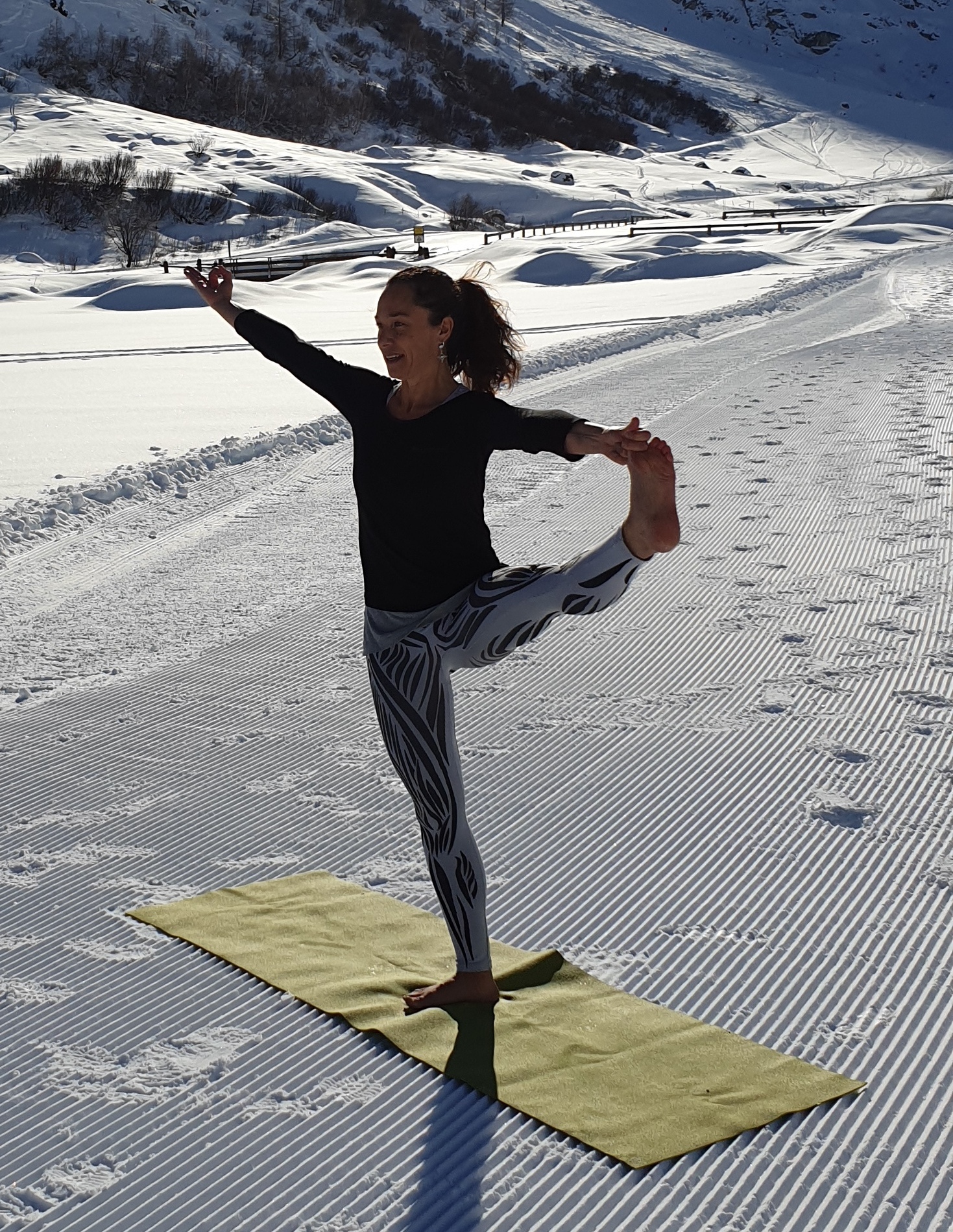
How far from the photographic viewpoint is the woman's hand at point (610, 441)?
7.09 feet

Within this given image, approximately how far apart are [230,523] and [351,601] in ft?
5.54

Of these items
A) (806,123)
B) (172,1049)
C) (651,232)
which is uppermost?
(806,123)

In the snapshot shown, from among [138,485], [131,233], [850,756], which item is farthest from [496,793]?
[131,233]

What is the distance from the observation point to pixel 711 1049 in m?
2.63

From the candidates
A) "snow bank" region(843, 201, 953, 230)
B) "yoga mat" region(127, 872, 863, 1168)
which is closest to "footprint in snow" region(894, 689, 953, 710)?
"yoga mat" region(127, 872, 863, 1168)

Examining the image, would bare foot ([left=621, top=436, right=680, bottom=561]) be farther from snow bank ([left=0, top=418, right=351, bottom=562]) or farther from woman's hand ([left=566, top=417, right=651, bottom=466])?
snow bank ([left=0, top=418, right=351, bottom=562])

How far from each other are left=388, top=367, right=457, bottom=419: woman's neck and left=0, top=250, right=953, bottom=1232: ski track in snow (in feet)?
4.28

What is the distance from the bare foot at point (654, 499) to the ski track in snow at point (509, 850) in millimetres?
1111

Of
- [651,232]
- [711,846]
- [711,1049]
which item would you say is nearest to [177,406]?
[711,846]

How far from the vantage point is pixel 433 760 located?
2.54 metres

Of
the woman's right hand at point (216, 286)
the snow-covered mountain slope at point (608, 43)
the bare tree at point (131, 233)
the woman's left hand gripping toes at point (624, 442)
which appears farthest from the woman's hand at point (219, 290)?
the snow-covered mountain slope at point (608, 43)

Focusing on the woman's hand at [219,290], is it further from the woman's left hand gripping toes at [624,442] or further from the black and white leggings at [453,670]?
the woman's left hand gripping toes at [624,442]

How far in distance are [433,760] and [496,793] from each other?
1.49 meters

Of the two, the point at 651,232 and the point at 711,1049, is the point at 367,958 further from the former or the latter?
the point at 651,232
